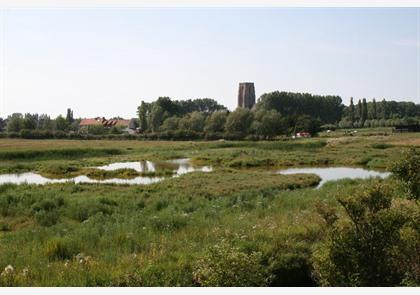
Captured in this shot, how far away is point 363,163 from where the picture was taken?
4356 cm

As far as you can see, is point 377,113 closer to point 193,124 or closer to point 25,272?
point 193,124

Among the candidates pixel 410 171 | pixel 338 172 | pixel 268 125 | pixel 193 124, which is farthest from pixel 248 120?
pixel 410 171

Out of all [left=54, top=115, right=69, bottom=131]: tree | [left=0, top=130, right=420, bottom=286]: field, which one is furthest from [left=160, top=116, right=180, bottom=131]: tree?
[left=0, top=130, right=420, bottom=286]: field

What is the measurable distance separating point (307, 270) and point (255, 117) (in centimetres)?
8496

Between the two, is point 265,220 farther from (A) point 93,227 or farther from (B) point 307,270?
(A) point 93,227

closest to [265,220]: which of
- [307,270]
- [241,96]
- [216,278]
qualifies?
[307,270]

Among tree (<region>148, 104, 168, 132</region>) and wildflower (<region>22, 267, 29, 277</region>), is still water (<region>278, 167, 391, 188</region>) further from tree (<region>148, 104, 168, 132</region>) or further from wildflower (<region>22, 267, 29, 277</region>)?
tree (<region>148, 104, 168, 132</region>)

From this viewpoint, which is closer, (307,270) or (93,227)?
(307,270)

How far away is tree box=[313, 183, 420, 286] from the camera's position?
7.43 metres

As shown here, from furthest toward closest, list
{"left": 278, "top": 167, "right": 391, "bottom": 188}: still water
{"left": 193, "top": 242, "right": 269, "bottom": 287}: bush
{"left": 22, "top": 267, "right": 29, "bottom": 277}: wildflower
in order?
1. {"left": 278, "top": 167, "right": 391, "bottom": 188}: still water
2. {"left": 22, "top": 267, "right": 29, "bottom": 277}: wildflower
3. {"left": 193, "top": 242, "right": 269, "bottom": 287}: bush

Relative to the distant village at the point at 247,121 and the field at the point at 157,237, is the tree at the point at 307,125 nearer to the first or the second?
the distant village at the point at 247,121

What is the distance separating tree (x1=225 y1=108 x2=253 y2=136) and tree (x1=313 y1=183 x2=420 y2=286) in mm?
82828

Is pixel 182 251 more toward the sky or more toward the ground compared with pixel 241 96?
more toward the ground

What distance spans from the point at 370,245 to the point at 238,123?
276 ft
